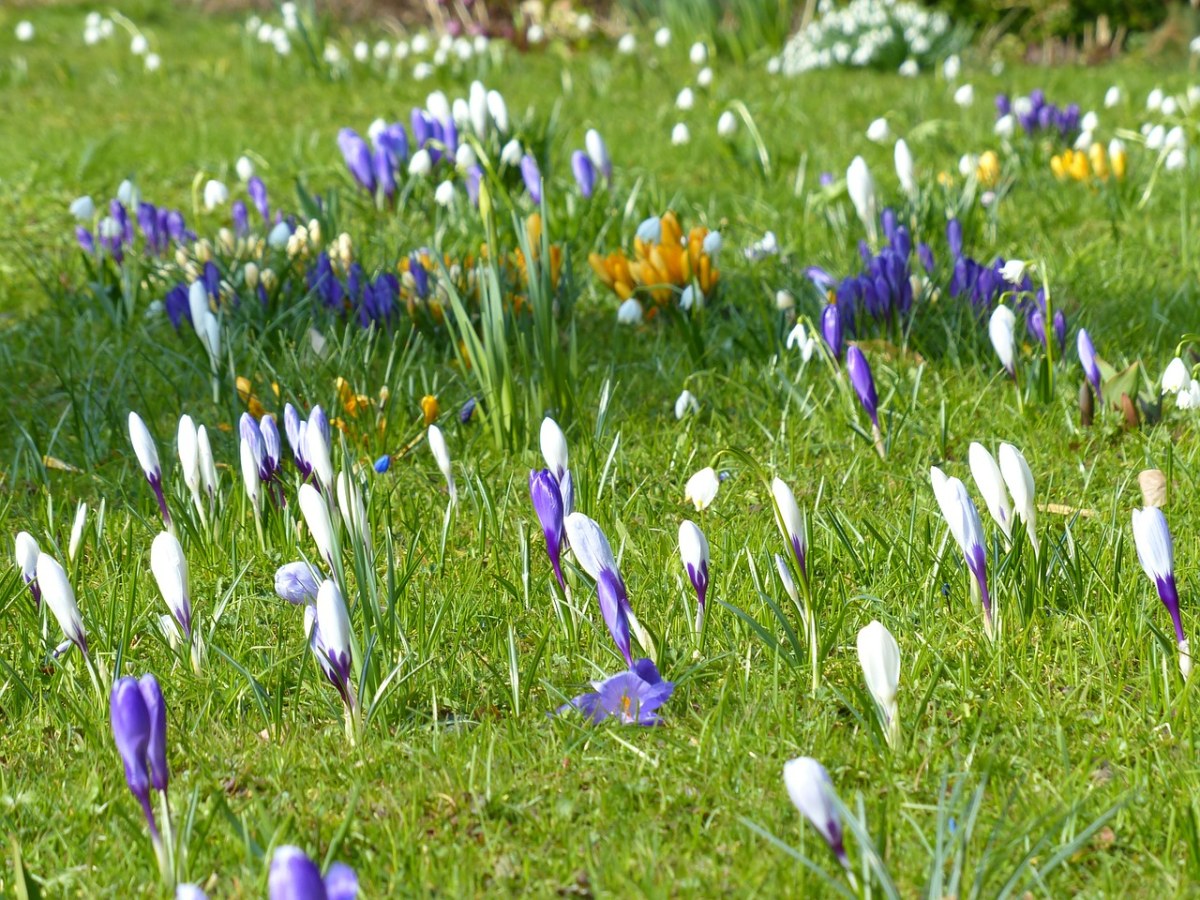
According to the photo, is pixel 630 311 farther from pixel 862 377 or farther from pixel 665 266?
pixel 862 377

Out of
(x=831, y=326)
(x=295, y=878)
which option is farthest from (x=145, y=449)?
(x=831, y=326)

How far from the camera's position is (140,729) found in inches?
58.2

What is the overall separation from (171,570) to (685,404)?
154cm

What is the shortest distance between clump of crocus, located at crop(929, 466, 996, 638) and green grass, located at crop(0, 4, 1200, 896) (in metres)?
0.18

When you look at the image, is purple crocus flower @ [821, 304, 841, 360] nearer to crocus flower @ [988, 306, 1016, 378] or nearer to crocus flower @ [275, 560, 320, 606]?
crocus flower @ [988, 306, 1016, 378]

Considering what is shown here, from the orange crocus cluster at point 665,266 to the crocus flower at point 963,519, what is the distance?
188 centimetres

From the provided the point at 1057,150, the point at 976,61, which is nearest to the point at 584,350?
the point at 1057,150

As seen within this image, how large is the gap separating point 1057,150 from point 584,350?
2924mm

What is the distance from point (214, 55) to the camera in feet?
33.7

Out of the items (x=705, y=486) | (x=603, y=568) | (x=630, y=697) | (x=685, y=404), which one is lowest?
(x=685, y=404)

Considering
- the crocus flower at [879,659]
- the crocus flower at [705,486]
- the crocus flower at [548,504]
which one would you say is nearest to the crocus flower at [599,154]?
the crocus flower at [705,486]

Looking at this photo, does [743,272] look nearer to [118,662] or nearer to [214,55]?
[118,662]

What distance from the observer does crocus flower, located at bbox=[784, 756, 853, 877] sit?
1396 mm

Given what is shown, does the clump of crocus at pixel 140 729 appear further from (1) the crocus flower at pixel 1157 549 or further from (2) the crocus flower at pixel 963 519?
(1) the crocus flower at pixel 1157 549
